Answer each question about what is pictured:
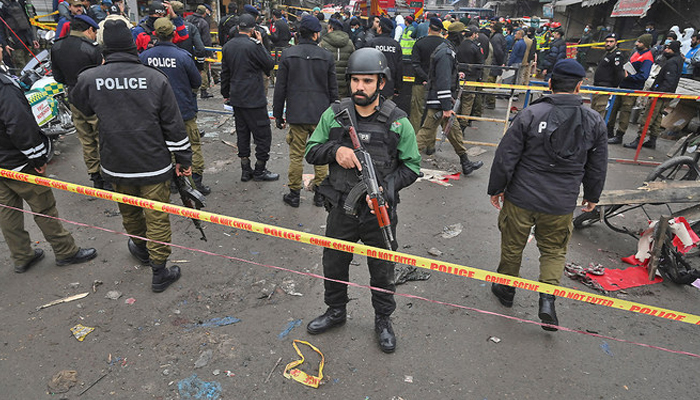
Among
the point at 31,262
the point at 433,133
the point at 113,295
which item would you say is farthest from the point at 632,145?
the point at 31,262

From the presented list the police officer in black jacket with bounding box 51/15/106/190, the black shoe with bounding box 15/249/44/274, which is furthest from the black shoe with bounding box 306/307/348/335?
the police officer in black jacket with bounding box 51/15/106/190

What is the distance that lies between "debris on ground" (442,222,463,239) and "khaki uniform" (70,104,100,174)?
4.28m

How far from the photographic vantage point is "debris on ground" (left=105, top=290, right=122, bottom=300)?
3523 millimetres

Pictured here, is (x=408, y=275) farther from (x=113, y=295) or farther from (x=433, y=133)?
(x=433, y=133)

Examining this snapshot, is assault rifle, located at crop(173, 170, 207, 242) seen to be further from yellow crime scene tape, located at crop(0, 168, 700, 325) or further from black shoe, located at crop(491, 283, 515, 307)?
black shoe, located at crop(491, 283, 515, 307)

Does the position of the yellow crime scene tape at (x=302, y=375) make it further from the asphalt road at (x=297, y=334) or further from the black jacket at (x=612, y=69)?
the black jacket at (x=612, y=69)

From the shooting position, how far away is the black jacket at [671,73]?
7.73 metres

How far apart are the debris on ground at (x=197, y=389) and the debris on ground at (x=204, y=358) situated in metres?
0.11

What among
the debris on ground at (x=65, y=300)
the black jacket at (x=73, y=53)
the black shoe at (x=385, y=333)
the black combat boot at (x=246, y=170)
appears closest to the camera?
the black shoe at (x=385, y=333)

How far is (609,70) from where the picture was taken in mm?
8258

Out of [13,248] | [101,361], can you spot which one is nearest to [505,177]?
[101,361]

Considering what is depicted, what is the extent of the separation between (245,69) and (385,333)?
3.84m

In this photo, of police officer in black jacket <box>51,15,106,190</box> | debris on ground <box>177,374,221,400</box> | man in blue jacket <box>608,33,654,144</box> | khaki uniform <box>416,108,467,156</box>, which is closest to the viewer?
debris on ground <box>177,374,221,400</box>

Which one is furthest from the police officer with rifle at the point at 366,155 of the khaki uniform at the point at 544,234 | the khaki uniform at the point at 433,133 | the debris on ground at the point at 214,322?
the khaki uniform at the point at 433,133
